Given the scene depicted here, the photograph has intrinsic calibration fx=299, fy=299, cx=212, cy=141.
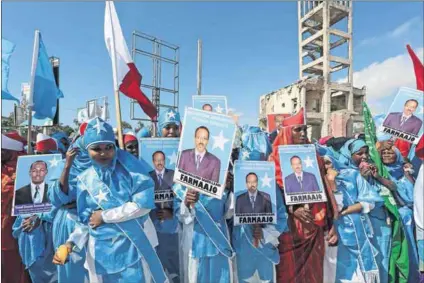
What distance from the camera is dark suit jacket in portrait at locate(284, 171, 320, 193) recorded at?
9.02 ft

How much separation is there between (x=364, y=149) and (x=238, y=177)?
1.58 meters

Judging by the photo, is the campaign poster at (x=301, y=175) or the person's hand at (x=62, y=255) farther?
the campaign poster at (x=301, y=175)

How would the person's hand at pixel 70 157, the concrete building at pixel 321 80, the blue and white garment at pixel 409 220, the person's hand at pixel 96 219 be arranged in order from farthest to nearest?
the concrete building at pixel 321 80
the blue and white garment at pixel 409 220
the person's hand at pixel 70 157
the person's hand at pixel 96 219

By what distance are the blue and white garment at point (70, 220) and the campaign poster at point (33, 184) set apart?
3.7 inches

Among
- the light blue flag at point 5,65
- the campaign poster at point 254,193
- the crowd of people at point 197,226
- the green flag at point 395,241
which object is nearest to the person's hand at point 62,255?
the crowd of people at point 197,226

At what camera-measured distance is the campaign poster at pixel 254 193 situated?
2.64 metres

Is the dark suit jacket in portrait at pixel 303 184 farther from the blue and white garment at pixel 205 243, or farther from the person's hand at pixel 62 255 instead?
the person's hand at pixel 62 255

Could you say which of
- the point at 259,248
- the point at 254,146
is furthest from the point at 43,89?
the point at 259,248

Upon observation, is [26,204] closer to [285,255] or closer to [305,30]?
[285,255]

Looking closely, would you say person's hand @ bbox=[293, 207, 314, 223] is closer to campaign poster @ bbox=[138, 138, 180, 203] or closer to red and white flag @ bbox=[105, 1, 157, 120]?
campaign poster @ bbox=[138, 138, 180, 203]

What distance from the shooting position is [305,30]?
35156 mm

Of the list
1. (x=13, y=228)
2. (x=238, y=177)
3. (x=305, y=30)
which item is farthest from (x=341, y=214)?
(x=305, y=30)

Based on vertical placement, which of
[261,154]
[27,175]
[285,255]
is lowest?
[285,255]

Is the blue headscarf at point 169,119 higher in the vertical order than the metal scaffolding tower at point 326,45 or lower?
lower
